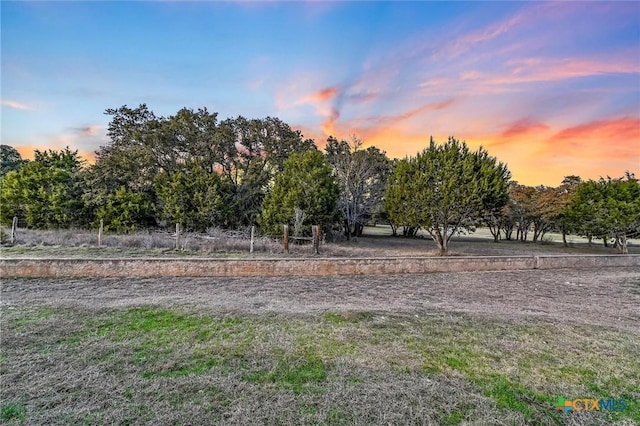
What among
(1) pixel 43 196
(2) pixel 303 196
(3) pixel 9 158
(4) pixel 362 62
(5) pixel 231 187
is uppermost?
(4) pixel 362 62

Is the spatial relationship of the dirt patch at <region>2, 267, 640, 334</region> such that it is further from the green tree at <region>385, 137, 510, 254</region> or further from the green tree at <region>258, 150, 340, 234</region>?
the green tree at <region>258, 150, 340, 234</region>

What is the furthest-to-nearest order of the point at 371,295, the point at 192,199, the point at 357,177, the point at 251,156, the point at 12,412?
the point at 357,177
the point at 251,156
the point at 192,199
the point at 371,295
the point at 12,412

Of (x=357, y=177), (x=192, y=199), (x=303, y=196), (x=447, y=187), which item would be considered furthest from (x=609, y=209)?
(x=192, y=199)

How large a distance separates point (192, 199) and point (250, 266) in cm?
1317

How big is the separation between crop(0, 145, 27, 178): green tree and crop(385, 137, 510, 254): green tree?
121 ft

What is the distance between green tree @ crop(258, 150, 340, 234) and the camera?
1842cm

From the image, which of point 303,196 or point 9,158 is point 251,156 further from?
point 9,158

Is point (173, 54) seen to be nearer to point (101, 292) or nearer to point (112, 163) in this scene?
point (101, 292)

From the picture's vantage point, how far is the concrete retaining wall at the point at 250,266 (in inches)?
275

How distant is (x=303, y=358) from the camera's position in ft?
10.7

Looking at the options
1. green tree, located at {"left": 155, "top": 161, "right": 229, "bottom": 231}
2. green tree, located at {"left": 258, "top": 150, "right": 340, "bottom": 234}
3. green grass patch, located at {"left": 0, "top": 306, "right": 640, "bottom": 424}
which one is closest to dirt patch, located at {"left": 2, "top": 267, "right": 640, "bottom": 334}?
green grass patch, located at {"left": 0, "top": 306, "right": 640, "bottom": 424}

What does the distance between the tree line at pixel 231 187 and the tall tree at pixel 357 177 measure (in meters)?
0.11

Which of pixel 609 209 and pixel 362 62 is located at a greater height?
pixel 362 62

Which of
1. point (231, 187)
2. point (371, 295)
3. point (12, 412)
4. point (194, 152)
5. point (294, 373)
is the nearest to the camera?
point (12, 412)
